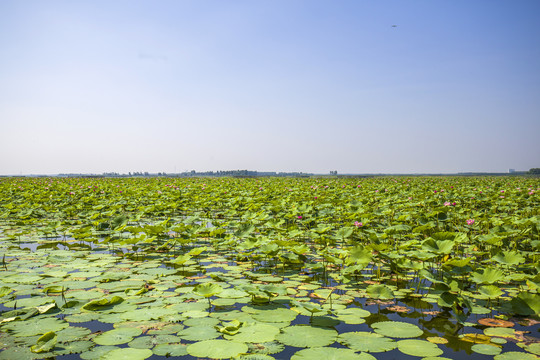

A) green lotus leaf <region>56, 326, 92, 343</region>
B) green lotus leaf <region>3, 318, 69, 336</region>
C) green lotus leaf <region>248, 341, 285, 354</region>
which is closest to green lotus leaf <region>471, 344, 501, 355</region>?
green lotus leaf <region>248, 341, 285, 354</region>

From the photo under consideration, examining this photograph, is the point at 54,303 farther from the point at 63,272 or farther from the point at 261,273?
the point at 261,273

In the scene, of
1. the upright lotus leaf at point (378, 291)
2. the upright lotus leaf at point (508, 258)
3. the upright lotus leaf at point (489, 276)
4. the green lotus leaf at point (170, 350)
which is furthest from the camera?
the upright lotus leaf at point (508, 258)

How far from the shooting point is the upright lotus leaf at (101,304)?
9.86 ft

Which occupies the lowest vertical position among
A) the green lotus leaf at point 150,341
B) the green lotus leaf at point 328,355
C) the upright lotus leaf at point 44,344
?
the green lotus leaf at point 150,341

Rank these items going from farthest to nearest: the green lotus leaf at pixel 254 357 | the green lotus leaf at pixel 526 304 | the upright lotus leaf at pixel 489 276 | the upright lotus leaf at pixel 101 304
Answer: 1. the upright lotus leaf at pixel 489 276
2. the upright lotus leaf at pixel 101 304
3. the green lotus leaf at pixel 526 304
4. the green lotus leaf at pixel 254 357

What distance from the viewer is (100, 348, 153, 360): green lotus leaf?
2225 mm

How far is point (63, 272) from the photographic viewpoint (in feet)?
13.8

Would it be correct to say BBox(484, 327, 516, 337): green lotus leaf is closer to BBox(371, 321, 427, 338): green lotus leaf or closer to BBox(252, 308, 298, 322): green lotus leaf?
BBox(371, 321, 427, 338): green lotus leaf

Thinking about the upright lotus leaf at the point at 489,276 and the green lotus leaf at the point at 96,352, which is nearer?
the green lotus leaf at the point at 96,352

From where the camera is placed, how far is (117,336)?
2.54 metres

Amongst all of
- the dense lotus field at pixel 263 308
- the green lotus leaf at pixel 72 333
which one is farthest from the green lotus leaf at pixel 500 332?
the green lotus leaf at pixel 72 333

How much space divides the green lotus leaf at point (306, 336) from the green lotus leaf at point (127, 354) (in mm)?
957

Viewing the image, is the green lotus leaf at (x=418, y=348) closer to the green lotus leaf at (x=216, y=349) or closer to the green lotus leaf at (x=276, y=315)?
the green lotus leaf at (x=276, y=315)

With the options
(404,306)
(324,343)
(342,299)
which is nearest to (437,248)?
(404,306)
